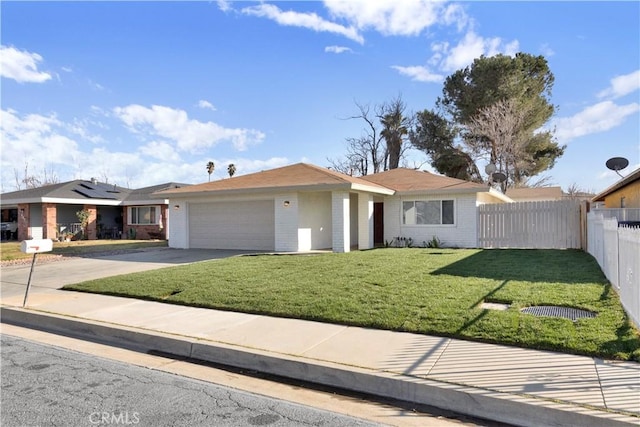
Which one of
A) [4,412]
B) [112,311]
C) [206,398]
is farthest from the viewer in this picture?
[112,311]

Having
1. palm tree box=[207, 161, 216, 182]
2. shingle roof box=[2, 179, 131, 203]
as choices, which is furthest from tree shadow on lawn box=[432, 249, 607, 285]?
palm tree box=[207, 161, 216, 182]

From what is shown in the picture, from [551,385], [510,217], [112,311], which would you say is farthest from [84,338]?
[510,217]

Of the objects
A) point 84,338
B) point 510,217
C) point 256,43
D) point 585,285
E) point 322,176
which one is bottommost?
point 84,338

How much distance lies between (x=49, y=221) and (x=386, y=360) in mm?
26624

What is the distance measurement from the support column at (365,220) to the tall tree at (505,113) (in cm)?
1650

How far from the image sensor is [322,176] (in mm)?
16766

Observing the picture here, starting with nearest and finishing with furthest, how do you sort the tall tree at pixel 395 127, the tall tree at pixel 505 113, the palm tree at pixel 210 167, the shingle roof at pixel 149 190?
the shingle roof at pixel 149 190, the tall tree at pixel 505 113, the tall tree at pixel 395 127, the palm tree at pixel 210 167

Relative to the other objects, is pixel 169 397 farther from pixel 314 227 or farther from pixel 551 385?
pixel 314 227

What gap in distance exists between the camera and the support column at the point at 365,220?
57.4 ft

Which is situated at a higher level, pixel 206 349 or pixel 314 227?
pixel 314 227

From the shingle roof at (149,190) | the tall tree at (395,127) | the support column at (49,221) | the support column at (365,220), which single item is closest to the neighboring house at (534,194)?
the tall tree at (395,127)

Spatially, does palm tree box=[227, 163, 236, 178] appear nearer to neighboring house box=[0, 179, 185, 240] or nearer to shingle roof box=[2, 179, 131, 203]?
shingle roof box=[2, 179, 131, 203]

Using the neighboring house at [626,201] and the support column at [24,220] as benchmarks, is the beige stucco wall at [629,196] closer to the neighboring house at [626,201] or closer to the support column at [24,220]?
the neighboring house at [626,201]

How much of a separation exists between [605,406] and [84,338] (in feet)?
21.8
